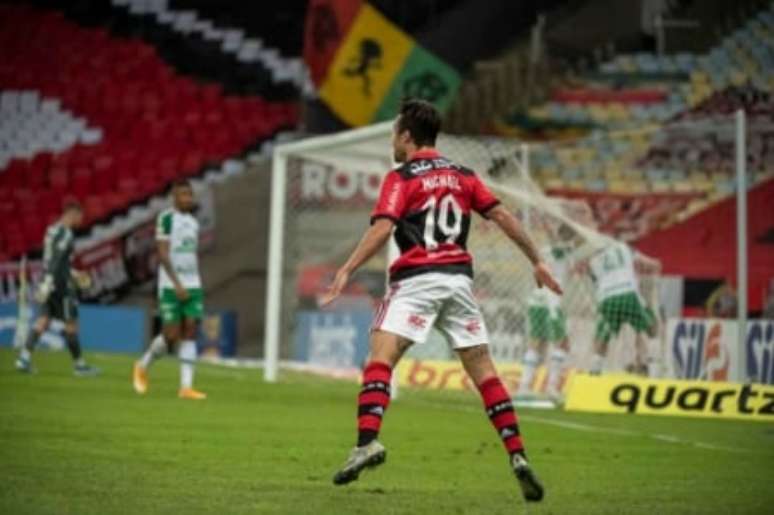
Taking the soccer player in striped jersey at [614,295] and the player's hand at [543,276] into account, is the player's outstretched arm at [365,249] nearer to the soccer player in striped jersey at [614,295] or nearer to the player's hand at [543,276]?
the player's hand at [543,276]

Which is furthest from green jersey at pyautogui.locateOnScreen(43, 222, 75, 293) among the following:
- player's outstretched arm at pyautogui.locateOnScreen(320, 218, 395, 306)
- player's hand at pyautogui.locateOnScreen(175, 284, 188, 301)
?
player's outstretched arm at pyautogui.locateOnScreen(320, 218, 395, 306)

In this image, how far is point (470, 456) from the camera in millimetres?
11094

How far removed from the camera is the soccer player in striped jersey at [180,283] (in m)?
16.1

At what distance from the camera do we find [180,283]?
16.0 meters

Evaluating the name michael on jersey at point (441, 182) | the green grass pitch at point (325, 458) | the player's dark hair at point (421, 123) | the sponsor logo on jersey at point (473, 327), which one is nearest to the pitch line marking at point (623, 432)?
the green grass pitch at point (325, 458)

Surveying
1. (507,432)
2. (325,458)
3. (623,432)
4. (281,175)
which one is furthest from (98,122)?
(507,432)

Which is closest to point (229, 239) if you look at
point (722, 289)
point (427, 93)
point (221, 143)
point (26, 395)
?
point (221, 143)

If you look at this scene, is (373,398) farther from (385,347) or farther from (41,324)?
(41,324)

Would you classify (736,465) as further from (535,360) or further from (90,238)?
(90,238)

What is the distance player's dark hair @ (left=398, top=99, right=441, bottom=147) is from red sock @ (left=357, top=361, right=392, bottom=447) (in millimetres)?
1153

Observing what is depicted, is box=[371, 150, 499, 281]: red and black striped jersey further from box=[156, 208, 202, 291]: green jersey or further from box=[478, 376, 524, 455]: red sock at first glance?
box=[156, 208, 202, 291]: green jersey

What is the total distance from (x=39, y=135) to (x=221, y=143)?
11.4ft

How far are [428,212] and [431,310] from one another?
487 millimetres

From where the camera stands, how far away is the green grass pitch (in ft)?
26.7
